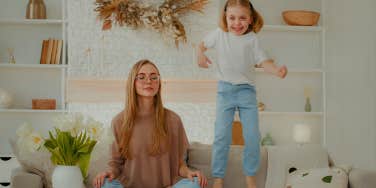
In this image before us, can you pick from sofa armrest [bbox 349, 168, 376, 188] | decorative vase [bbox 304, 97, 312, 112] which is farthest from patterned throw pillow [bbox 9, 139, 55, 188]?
decorative vase [bbox 304, 97, 312, 112]

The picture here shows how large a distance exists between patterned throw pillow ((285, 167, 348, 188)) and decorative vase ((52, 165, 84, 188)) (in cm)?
129

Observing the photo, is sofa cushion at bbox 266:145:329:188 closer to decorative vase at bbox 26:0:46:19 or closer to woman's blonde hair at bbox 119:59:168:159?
woman's blonde hair at bbox 119:59:168:159

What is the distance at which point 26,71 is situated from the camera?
232 inches

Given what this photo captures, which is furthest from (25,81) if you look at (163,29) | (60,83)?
(163,29)

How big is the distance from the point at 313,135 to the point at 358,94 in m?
0.97

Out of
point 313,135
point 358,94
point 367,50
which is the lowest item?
point 313,135

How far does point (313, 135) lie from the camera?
6.16 m

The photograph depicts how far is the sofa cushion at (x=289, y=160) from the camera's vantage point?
3639 millimetres

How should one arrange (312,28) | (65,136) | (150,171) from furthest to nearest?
(312,28) → (150,171) → (65,136)

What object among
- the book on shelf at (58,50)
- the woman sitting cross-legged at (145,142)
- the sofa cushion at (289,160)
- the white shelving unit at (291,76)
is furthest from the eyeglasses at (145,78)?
the white shelving unit at (291,76)

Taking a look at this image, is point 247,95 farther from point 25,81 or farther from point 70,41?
point 25,81

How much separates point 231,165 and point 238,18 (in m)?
0.90

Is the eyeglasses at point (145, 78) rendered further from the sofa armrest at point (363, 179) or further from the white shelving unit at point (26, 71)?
the white shelving unit at point (26, 71)

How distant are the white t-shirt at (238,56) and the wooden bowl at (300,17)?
2430 millimetres
